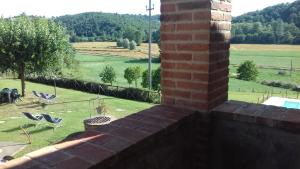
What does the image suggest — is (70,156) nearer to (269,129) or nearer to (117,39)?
(269,129)

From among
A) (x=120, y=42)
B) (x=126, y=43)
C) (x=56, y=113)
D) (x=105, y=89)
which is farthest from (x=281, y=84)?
(x=120, y=42)

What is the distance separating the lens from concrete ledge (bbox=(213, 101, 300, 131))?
2.10 meters

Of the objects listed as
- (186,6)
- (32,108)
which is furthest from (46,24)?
(186,6)

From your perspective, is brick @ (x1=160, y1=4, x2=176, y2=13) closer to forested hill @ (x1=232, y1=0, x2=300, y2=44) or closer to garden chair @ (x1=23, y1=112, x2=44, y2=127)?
garden chair @ (x1=23, y1=112, x2=44, y2=127)

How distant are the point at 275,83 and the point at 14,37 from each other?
34502 mm

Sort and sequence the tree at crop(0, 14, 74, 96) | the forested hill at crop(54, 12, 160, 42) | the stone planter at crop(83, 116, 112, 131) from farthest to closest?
1. the forested hill at crop(54, 12, 160, 42)
2. the tree at crop(0, 14, 74, 96)
3. the stone planter at crop(83, 116, 112, 131)

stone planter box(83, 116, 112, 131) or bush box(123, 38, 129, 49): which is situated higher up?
bush box(123, 38, 129, 49)

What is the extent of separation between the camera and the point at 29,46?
20172 mm

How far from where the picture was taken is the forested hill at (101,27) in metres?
85.3

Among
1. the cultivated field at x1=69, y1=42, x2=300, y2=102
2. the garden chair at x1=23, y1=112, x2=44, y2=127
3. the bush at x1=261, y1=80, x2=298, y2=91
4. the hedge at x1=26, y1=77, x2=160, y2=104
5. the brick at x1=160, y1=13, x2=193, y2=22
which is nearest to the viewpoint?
the brick at x1=160, y1=13, x2=193, y2=22

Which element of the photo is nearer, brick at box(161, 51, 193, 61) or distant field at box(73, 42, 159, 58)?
brick at box(161, 51, 193, 61)

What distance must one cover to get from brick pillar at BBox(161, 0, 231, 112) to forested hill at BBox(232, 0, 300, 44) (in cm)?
6377

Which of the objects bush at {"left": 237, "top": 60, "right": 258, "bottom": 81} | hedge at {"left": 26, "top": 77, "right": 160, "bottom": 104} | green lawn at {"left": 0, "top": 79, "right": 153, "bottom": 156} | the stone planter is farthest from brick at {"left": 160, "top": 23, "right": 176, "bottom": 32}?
bush at {"left": 237, "top": 60, "right": 258, "bottom": 81}

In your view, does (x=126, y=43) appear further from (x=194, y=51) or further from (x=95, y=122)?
(x=194, y=51)
